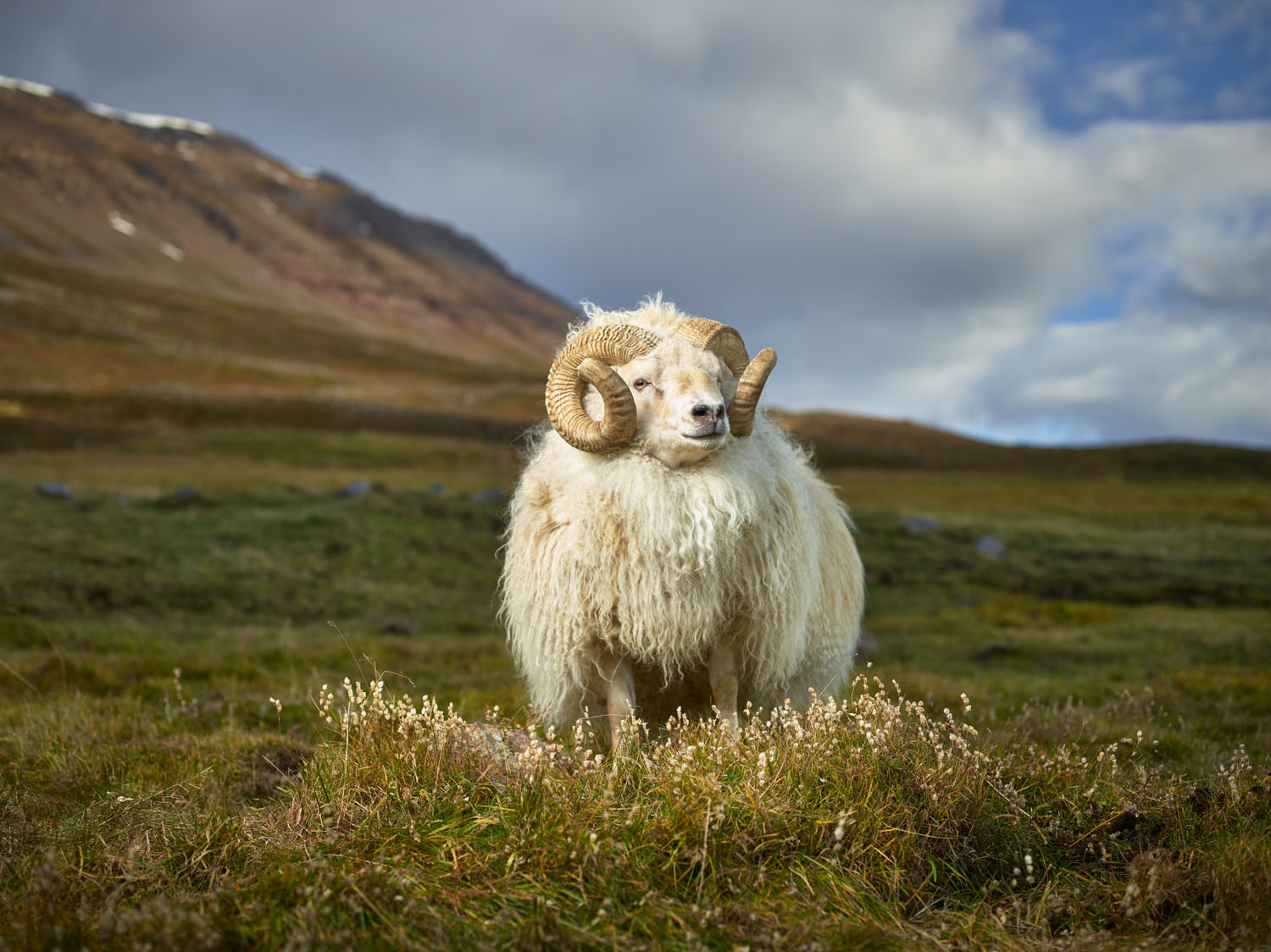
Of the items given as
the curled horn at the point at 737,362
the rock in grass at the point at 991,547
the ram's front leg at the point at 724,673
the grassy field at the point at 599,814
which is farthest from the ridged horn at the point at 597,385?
the rock in grass at the point at 991,547

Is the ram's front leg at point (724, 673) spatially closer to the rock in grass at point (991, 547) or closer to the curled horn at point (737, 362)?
the curled horn at point (737, 362)

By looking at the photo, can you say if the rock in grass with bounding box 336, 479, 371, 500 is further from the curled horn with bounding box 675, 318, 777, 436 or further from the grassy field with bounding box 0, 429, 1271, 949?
the curled horn with bounding box 675, 318, 777, 436

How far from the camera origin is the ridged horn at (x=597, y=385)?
6.07 m

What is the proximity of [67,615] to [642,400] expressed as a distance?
1314 cm

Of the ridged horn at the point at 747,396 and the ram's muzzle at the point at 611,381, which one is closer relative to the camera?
the ram's muzzle at the point at 611,381

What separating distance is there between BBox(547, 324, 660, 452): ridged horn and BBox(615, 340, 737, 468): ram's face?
0.44 ft

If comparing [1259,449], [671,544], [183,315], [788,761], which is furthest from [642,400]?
[183,315]

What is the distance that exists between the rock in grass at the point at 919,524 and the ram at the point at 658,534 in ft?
86.4

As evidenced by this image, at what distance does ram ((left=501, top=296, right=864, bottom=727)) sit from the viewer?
612 cm

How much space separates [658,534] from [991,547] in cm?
2758

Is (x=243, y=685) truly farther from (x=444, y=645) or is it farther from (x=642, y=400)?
(x=642, y=400)

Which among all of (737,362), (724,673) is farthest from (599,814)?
(737,362)

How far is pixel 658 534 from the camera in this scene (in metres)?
6.09

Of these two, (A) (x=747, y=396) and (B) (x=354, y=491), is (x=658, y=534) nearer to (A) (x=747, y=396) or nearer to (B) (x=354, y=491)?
(A) (x=747, y=396)
